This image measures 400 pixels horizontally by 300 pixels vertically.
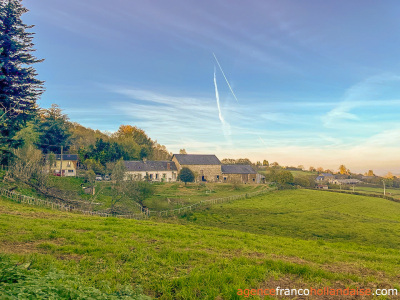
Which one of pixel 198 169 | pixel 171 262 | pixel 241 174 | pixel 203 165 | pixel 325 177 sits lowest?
pixel 171 262

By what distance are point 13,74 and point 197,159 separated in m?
48.9

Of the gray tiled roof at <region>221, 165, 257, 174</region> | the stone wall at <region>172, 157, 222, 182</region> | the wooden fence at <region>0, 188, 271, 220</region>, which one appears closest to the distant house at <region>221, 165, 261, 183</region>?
the gray tiled roof at <region>221, 165, 257, 174</region>

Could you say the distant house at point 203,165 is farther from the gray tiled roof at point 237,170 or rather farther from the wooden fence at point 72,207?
the wooden fence at point 72,207

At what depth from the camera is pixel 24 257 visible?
7.04m

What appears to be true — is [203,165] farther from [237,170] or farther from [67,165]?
[67,165]

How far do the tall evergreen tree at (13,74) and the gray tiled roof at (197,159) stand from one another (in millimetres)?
43984

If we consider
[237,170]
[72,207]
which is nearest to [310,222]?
[72,207]

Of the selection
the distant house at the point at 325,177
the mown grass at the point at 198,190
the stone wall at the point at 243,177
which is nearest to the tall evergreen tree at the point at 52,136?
the mown grass at the point at 198,190

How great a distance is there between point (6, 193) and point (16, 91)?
9314mm

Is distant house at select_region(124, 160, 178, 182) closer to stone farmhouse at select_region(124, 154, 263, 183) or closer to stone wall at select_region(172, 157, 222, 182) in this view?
stone farmhouse at select_region(124, 154, 263, 183)

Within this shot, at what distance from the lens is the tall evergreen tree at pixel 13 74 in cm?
2102

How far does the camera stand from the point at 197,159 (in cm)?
6694

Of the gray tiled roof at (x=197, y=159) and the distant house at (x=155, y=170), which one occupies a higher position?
the gray tiled roof at (x=197, y=159)

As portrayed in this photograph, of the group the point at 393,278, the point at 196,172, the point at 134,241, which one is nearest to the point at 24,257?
the point at 134,241
